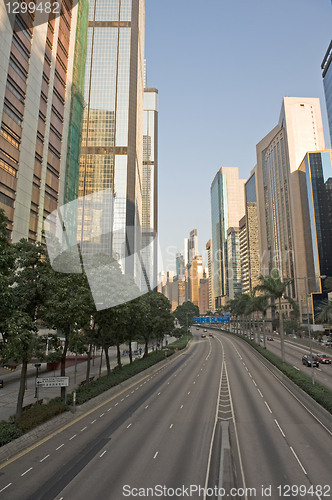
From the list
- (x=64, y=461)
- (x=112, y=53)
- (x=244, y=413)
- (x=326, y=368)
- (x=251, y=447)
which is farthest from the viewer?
(x=112, y=53)

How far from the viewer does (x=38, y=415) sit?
21312 millimetres

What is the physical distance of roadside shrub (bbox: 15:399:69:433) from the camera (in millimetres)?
19797

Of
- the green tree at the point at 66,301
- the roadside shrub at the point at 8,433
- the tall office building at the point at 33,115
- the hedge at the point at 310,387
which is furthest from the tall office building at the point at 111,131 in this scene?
the roadside shrub at the point at 8,433

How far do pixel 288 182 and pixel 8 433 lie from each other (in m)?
153

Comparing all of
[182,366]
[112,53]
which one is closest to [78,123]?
[182,366]

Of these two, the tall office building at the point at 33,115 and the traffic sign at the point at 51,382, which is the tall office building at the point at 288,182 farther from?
the traffic sign at the point at 51,382

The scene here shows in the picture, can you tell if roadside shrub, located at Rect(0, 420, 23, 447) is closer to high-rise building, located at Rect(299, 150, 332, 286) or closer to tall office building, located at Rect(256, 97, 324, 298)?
tall office building, located at Rect(256, 97, 324, 298)

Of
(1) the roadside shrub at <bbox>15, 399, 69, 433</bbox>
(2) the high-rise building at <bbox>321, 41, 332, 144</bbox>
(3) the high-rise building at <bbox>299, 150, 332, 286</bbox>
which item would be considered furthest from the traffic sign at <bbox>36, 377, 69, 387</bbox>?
(3) the high-rise building at <bbox>299, 150, 332, 286</bbox>

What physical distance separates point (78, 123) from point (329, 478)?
79267 mm

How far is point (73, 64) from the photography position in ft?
237

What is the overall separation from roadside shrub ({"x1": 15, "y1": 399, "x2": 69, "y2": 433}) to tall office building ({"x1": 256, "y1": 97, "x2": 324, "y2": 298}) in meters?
123

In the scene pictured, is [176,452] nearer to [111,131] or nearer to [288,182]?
[111,131]

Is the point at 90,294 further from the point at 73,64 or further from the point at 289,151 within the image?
the point at 289,151

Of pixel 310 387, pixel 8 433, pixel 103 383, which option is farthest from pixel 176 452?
pixel 103 383
